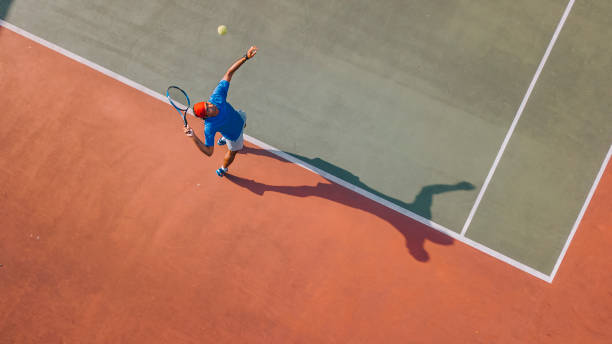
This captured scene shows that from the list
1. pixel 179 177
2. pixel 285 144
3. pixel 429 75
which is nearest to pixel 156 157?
pixel 179 177

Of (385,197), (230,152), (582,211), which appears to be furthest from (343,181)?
(582,211)

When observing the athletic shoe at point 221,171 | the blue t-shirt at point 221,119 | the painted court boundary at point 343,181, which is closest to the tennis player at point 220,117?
the blue t-shirt at point 221,119

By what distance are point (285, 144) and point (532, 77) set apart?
4.75 m

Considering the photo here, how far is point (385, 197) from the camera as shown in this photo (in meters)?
7.63

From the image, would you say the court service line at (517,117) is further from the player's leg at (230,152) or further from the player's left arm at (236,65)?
the player's left arm at (236,65)

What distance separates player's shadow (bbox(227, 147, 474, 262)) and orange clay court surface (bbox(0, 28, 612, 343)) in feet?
0.08

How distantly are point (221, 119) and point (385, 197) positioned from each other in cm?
330

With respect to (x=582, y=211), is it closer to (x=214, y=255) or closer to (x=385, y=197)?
(x=385, y=197)

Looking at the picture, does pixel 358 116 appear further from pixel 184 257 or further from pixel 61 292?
pixel 61 292

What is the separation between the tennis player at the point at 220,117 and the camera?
5.78 meters

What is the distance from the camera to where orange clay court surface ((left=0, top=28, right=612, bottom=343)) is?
23.9 ft

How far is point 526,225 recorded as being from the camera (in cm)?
744

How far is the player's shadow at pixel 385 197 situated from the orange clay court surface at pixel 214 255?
0.03m

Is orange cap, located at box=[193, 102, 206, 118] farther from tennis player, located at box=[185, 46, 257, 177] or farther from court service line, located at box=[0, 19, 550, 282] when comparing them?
court service line, located at box=[0, 19, 550, 282]
